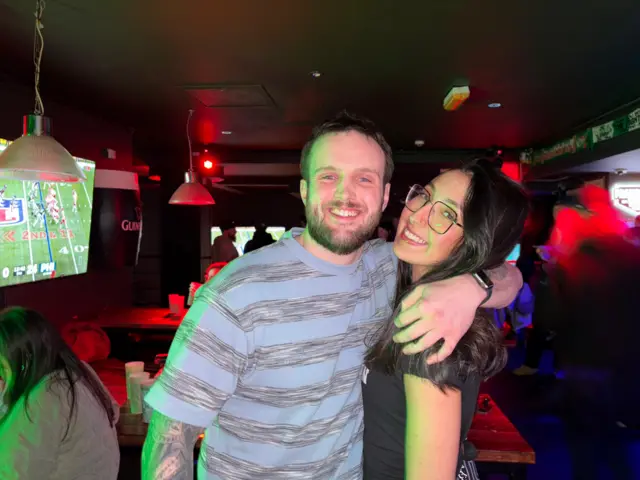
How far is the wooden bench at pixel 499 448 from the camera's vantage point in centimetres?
202

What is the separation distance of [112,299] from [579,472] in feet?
15.9

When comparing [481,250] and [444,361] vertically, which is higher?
[481,250]

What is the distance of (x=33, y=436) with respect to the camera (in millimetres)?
1665

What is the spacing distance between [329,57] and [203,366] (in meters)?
2.62

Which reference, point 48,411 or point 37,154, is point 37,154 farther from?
point 48,411

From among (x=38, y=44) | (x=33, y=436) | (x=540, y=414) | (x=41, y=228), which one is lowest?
(x=540, y=414)

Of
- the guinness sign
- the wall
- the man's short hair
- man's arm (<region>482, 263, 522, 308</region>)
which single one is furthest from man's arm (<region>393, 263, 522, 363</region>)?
the wall

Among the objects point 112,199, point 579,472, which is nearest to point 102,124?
point 112,199

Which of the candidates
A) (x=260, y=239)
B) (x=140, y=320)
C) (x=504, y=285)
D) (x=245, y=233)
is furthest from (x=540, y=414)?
(x=245, y=233)

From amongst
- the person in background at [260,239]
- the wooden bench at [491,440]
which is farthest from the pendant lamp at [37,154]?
the person in background at [260,239]

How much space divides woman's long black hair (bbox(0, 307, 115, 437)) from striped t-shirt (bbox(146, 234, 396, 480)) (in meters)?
0.90

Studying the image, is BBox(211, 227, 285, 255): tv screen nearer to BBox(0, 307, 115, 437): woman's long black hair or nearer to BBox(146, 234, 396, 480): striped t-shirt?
BBox(0, 307, 115, 437): woman's long black hair

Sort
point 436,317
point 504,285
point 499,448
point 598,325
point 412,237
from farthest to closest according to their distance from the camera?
1. point 598,325
2. point 499,448
3. point 504,285
4. point 412,237
5. point 436,317

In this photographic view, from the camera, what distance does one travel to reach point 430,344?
1.12 metres
